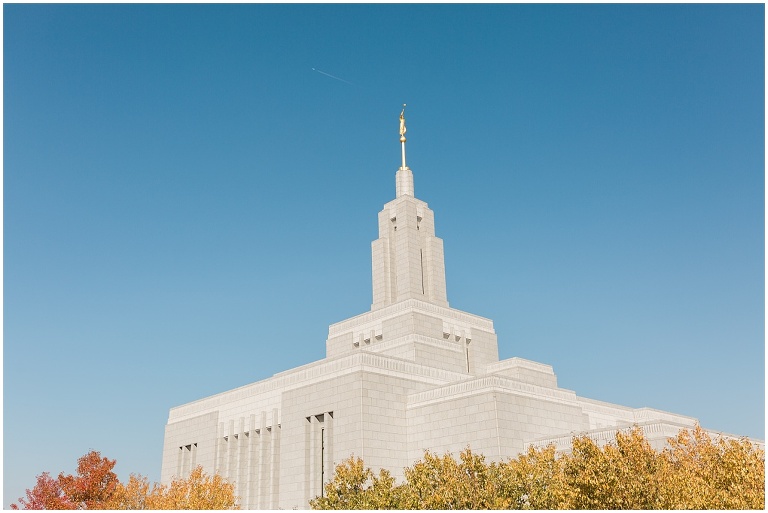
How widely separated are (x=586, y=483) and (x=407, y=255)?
42.8 metres

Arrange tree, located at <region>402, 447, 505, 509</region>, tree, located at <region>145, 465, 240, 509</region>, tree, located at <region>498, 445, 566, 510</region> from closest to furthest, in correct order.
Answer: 1. tree, located at <region>402, 447, 505, 509</region>
2. tree, located at <region>498, 445, 566, 510</region>
3. tree, located at <region>145, 465, 240, 509</region>

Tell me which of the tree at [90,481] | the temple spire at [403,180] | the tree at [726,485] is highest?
the temple spire at [403,180]

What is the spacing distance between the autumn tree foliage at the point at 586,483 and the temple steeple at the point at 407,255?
3188 cm

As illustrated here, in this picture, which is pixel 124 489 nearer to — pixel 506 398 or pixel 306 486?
pixel 306 486

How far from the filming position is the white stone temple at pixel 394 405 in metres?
48.7

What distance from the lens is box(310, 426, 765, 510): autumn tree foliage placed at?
23.5 meters

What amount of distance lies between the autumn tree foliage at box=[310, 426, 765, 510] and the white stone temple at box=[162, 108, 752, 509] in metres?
14.4

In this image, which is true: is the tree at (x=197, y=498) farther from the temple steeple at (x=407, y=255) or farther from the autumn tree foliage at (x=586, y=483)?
the temple steeple at (x=407, y=255)

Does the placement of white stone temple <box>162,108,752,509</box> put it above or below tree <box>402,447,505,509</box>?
above

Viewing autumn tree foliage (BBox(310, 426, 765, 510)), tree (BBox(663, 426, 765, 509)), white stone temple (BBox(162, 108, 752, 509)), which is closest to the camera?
tree (BBox(663, 426, 765, 509))

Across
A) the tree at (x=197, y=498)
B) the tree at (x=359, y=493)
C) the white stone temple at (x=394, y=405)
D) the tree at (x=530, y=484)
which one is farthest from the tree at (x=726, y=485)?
the tree at (x=197, y=498)

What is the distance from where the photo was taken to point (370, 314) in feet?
209

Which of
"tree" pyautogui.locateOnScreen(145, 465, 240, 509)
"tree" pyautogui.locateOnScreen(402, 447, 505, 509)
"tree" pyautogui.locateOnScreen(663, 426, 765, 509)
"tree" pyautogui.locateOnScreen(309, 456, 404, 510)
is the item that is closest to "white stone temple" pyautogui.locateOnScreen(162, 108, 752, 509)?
"tree" pyautogui.locateOnScreen(145, 465, 240, 509)

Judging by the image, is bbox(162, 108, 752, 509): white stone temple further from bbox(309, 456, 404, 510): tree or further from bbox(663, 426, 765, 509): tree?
bbox(663, 426, 765, 509): tree
